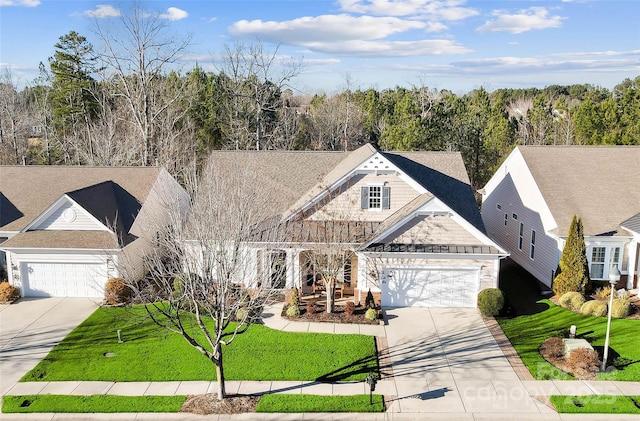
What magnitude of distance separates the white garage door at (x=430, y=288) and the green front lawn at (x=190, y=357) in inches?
144

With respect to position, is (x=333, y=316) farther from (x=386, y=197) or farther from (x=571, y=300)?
(x=571, y=300)

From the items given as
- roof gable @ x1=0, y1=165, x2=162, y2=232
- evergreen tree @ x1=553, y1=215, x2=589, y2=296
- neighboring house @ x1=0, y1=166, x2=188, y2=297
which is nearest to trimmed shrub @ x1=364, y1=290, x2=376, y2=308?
evergreen tree @ x1=553, y1=215, x2=589, y2=296

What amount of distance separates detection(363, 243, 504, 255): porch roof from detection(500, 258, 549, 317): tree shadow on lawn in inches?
99.7

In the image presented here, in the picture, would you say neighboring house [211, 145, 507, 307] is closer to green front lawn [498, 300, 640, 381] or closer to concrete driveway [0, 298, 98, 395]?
green front lawn [498, 300, 640, 381]

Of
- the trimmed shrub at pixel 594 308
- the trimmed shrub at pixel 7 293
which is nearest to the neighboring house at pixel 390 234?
the trimmed shrub at pixel 594 308

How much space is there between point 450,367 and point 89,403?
11430 millimetres

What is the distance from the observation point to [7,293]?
23.7m

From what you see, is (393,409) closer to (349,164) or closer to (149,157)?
(349,164)

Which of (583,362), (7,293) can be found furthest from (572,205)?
(7,293)

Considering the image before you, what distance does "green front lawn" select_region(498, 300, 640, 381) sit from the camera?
56.6 feet

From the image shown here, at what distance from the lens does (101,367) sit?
17906 mm

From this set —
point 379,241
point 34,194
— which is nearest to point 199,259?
point 379,241

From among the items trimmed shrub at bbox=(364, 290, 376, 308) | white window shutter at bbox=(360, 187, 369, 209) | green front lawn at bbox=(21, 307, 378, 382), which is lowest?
green front lawn at bbox=(21, 307, 378, 382)

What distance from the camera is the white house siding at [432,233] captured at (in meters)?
22.7
